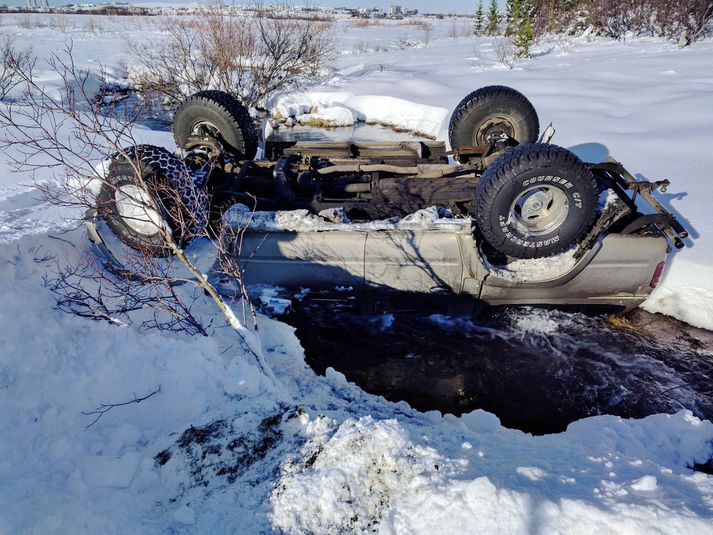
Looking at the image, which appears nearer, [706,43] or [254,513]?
[254,513]

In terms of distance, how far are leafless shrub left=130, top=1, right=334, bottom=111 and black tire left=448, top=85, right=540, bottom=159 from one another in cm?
966

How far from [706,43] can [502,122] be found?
1562 cm

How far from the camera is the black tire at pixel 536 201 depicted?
335 cm

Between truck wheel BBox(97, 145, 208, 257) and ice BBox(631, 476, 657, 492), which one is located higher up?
truck wheel BBox(97, 145, 208, 257)

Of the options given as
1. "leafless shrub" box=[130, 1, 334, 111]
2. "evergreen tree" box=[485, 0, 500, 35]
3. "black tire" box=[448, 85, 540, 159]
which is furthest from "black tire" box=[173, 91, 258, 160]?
"evergreen tree" box=[485, 0, 500, 35]

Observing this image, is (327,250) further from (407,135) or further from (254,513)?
(407,135)

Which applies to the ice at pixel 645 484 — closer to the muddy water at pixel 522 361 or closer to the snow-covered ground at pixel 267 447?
the snow-covered ground at pixel 267 447

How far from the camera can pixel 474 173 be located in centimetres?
491

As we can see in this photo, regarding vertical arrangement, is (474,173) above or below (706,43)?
below

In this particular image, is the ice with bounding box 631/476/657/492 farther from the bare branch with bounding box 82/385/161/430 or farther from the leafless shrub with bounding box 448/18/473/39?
the leafless shrub with bounding box 448/18/473/39

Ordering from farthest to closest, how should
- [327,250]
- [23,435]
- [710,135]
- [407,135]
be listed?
[407,135] → [710,135] → [327,250] → [23,435]

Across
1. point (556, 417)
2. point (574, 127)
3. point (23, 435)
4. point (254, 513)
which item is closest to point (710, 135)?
point (574, 127)

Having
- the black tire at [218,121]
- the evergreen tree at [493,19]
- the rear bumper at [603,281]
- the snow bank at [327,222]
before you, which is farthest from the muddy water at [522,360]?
the evergreen tree at [493,19]

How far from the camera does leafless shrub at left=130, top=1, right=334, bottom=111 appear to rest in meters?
13.2
